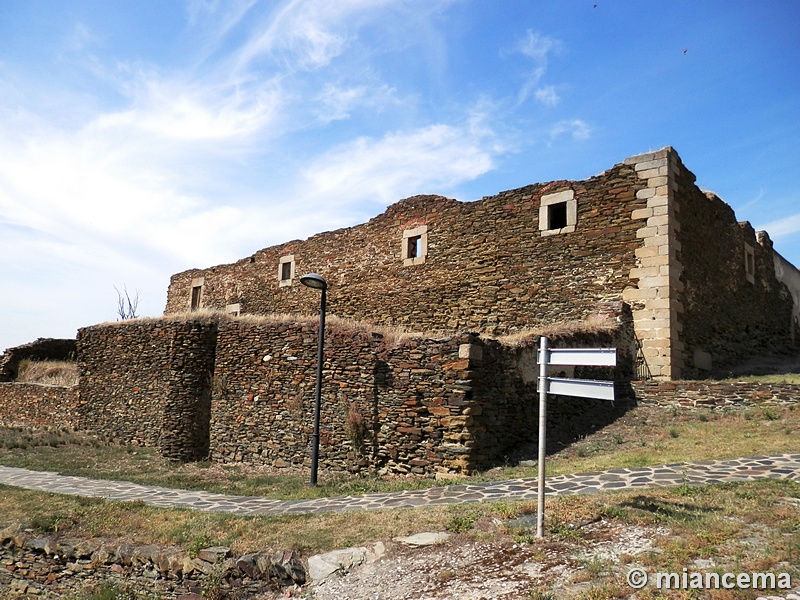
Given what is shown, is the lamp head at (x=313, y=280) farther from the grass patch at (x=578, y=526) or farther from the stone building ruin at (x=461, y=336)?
the grass patch at (x=578, y=526)

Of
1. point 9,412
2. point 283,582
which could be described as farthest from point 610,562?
point 9,412

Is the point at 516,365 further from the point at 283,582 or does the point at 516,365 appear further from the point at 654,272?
the point at 283,582

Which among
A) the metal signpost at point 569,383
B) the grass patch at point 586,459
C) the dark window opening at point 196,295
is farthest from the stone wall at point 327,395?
the dark window opening at point 196,295

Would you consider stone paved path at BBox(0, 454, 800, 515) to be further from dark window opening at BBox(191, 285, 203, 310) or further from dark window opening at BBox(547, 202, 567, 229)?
dark window opening at BBox(191, 285, 203, 310)

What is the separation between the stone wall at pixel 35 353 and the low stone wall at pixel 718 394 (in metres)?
21.4

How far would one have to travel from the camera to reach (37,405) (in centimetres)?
1819

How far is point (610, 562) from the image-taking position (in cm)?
463

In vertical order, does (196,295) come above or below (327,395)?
above

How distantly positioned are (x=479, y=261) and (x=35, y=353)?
757 inches

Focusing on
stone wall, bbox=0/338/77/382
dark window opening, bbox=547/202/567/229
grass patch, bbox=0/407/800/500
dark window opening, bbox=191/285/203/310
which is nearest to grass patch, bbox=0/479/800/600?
grass patch, bbox=0/407/800/500

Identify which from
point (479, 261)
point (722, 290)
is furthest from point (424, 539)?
point (722, 290)

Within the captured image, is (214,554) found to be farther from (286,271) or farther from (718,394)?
(286,271)

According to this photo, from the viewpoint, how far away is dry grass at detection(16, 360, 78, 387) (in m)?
20.2

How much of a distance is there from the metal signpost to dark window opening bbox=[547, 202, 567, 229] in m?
9.25
